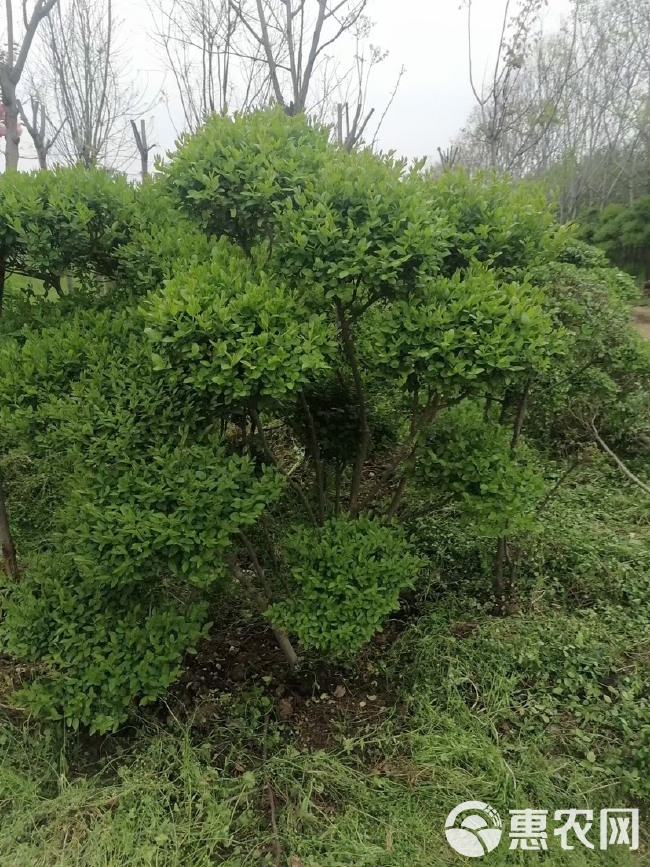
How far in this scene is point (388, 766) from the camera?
2.39 m

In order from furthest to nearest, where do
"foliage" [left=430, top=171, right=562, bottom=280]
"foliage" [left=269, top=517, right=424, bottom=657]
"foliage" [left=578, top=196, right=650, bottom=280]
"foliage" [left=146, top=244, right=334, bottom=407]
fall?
"foliage" [left=578, top=196, right=650, bottom=280] → "foliage" [left=269, top=517, right=424, bottom=657] → "foliage" [left=430, top=171, right=562, bottom=280] → "foliage" [left=146, top=244, right=334, bottom=407]

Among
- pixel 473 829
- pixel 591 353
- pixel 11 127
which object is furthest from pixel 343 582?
pixel 11 127

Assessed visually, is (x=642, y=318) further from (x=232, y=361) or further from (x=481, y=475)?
(x=232, y=361)

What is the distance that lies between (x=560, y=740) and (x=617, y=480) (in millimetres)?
2699

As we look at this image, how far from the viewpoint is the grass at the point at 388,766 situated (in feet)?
6.85

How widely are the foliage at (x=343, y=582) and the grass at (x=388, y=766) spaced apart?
53 centimetres

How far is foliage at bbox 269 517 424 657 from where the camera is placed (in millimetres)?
2316

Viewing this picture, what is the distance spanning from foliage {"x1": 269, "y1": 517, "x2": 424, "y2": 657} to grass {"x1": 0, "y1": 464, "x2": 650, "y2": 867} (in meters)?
0.53

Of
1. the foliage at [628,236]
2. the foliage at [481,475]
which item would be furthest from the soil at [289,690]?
the foliage at [628,236]

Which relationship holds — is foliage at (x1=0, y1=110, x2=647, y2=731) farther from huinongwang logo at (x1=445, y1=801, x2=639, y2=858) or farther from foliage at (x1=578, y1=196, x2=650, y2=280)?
foliage at (x1=578, y1=196, x2=650, y2=280)

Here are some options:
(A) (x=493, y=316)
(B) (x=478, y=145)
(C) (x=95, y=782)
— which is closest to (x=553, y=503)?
(A) (x=493, y=316)

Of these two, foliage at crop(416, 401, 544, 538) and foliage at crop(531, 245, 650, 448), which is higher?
foliage at crop(531, 245, 650, 448)

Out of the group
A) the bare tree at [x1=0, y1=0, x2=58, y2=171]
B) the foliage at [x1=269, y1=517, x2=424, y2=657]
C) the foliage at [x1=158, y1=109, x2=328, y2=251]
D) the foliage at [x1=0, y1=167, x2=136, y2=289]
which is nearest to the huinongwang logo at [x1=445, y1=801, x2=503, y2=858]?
the foliage at [x1=269, y1=517, x2=424, y2=657]

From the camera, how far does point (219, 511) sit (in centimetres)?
202
